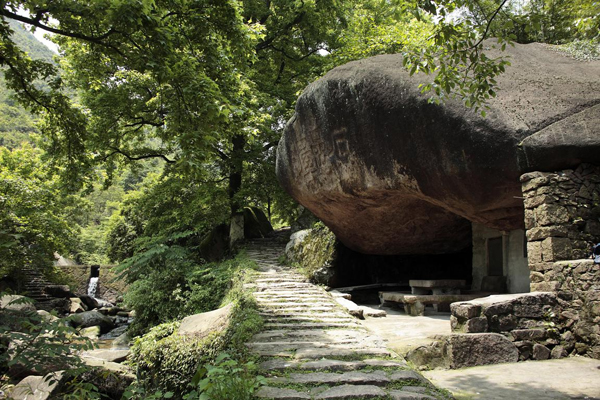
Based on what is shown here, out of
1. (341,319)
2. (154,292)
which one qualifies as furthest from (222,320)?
(154,292)

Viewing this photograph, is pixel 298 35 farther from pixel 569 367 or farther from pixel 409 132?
pixel 569 367

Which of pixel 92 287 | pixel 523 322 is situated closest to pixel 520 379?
pixel 523 322

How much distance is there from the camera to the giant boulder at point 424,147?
20.8ft

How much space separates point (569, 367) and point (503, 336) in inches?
30.1

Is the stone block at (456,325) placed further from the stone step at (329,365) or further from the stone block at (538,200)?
the stone block at (538,200)

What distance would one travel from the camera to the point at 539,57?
7480mm

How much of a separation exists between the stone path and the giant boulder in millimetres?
2823

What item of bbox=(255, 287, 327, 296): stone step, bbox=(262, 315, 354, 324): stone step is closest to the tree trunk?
bbox=(255, 287, 327, 296): stone step

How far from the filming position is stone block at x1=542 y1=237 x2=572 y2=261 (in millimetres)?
5915

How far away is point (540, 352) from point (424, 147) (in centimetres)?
384

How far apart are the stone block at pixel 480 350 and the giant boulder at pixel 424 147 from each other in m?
2.65

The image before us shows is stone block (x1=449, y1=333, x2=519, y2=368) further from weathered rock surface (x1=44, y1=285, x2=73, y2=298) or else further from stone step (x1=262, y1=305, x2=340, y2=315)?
weathered rock surface (x1=44, y1=285, x2=73, y2=298)

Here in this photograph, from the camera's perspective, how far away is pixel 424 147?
301 inches

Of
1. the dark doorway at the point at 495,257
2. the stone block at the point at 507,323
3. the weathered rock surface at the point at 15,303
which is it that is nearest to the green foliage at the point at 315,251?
the dark doorway at the point at 495,257
